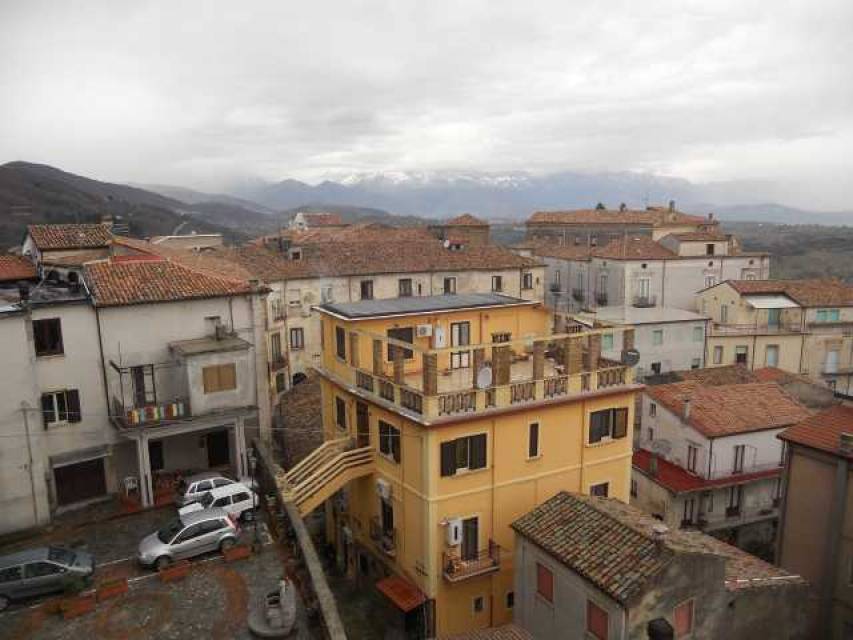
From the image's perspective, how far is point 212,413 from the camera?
2616 cm

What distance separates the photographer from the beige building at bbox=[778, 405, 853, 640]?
71.0ft

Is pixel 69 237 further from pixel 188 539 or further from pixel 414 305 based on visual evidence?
pixel 188 539

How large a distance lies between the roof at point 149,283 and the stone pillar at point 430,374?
11447mm

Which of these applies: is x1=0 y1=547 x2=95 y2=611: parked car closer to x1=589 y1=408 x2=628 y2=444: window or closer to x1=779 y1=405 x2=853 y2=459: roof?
x1=589 y1=408 x2=628 y2=444: window

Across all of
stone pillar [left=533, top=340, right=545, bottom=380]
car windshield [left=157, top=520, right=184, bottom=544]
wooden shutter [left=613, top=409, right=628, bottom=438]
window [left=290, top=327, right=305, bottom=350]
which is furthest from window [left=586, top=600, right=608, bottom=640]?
window [left=290, top=327, right=305, bottom=350]

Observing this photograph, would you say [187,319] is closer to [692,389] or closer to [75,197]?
[692,389]

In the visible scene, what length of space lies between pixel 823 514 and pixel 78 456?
27.7m

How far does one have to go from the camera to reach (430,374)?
→ 21.0 metres

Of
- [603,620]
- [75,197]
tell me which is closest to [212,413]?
[603,620]

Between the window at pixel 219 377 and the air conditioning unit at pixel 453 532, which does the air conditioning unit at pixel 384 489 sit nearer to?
the air conditioning unit at pixel 453 532

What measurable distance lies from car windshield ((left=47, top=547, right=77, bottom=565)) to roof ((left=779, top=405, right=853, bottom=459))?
79.7 feet

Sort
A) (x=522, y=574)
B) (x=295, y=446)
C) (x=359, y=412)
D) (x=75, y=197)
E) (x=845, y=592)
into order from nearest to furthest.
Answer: (x=522, y=574)
(x=845, y=592)
(x=359, y=412)
(x=295, y=446)
(x=75, y=197)

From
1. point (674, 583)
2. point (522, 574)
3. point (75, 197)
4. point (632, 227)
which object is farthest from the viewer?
point (75, 197)

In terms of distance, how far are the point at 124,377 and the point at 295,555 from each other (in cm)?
1100
